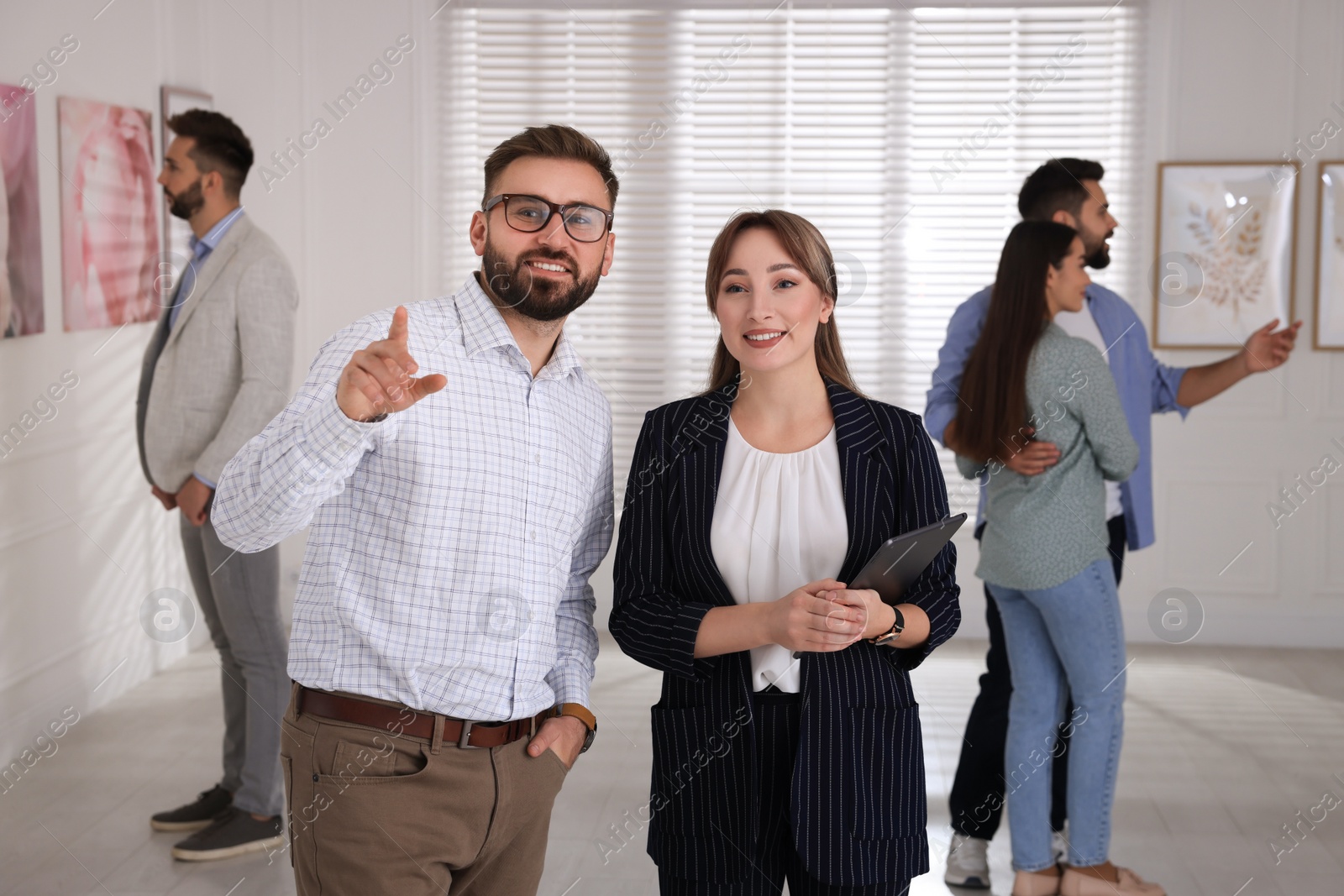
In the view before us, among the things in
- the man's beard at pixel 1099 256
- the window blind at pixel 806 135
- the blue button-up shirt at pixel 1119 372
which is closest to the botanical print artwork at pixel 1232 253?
the window blind at pixel 806 135

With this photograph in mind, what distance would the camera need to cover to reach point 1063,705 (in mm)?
2945

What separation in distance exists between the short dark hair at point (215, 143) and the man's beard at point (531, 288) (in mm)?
1984

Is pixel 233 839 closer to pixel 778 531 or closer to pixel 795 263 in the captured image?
pixel 778 531

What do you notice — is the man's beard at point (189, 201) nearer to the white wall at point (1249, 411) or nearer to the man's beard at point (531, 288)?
the man's beard at point (531, 288)

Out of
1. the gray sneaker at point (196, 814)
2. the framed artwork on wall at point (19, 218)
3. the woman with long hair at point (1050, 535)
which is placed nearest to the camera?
the woman with long hair at point (1050, 535)

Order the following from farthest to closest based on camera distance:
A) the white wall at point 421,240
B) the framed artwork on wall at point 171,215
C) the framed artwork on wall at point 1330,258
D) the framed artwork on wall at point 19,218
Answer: the framed artwork on wall at point 1330,258 < the framed artwork on wall at point 171,215 < the white wall at point 421,240 < the framed artwork on wall at point 19,218

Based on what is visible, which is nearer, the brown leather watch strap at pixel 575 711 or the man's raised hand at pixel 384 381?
the man's raised hand at pixel 384 381

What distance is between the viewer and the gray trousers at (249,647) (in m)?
3.28

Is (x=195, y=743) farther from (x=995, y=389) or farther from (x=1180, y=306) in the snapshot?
(x=1180, y=306)

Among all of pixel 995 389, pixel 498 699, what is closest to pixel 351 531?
pixel 498 699

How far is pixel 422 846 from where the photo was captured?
5.33 ft

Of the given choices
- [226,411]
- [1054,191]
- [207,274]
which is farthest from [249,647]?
[1054,191]

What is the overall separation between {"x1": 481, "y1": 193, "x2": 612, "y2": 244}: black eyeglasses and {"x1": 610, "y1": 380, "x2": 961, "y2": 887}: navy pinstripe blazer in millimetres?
333

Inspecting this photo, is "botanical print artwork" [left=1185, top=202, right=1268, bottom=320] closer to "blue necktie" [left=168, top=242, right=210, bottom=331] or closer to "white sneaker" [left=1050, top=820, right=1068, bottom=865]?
"white sneaker" [left=1050, top=820, right=1068, bottom=865]
